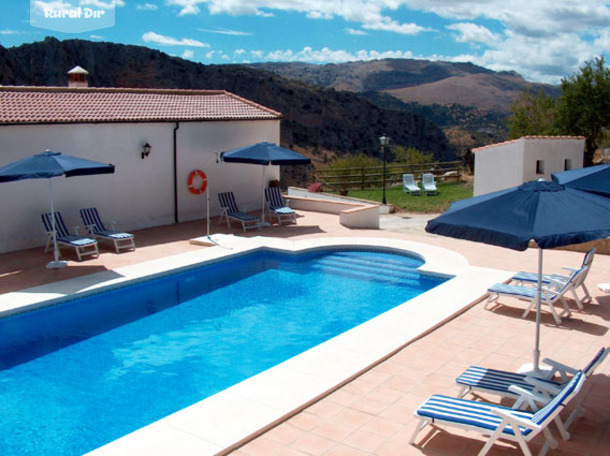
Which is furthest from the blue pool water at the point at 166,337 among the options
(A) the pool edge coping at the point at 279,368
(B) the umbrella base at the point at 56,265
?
(B) the umbrella base at the point at 56,265

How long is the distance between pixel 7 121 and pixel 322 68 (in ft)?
549

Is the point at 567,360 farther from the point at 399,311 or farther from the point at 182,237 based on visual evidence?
the point at 182,237

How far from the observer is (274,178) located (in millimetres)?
19516

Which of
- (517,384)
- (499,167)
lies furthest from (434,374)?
(499,167)

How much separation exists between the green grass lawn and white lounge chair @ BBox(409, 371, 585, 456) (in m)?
16.3

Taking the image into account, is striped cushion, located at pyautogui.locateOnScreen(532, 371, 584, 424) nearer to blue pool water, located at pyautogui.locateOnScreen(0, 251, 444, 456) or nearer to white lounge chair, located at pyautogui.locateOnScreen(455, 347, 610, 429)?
white lounge chair, located at pyautogui.locateOnScreen(455, 347, 610, 429)

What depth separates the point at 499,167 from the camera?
764 inches

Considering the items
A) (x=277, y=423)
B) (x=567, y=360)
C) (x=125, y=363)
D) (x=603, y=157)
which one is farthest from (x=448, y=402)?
(x=603, y=157)

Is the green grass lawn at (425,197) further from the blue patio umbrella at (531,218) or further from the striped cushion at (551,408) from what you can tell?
the striped cushion at (551,408)

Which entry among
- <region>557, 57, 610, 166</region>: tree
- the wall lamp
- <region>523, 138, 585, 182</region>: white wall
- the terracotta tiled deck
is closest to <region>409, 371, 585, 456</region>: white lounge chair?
the terracotta tiled deck

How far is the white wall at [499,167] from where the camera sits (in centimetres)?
1877

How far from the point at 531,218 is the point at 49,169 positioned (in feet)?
30.1

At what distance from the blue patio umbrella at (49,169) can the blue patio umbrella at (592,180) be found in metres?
8.61

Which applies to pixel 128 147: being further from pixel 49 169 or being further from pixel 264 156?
pixel 49 169
